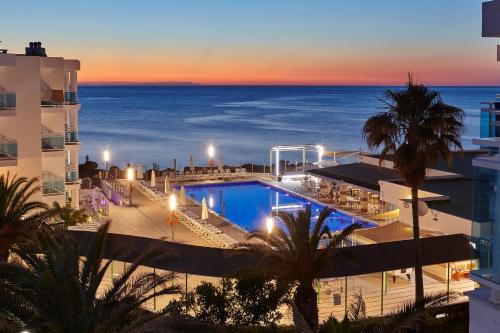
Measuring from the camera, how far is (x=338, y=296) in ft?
53.2

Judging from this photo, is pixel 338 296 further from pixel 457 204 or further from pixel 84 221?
pixel 84 221

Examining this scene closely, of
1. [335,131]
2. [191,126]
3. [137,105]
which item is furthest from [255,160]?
[137,105]

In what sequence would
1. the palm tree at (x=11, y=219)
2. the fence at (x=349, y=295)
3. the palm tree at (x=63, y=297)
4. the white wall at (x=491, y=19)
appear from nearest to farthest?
the white wall at (x=491, y=19) → the palm tree at (x=63, y=297) → the palm tree at (x=11, y=219) → the fence at (x=349, y=295)

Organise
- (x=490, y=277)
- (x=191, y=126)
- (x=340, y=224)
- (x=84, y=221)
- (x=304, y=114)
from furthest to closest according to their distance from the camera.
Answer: (x=304, y=114)
(x=191, y=126)
(x=340, y=224)
(x=84, y=221)
(x=490, y=277)

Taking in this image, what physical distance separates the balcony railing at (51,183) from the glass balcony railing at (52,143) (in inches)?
32.9

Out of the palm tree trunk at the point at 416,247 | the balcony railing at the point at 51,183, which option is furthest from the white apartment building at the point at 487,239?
the balcony railing at the point at 51,183

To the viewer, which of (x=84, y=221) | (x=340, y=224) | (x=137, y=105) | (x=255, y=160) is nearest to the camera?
(x=84, y=221)

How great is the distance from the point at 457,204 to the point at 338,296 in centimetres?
621

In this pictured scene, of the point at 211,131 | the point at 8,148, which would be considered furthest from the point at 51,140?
the point at 211,131

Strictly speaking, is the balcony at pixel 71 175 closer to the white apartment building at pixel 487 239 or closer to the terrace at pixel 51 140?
the terrace at pixel 51 140

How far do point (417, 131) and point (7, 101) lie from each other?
12824mm

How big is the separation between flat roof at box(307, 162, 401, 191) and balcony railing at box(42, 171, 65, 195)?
1127cm

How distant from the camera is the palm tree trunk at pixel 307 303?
13922 mm

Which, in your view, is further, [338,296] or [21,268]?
[338,296]
